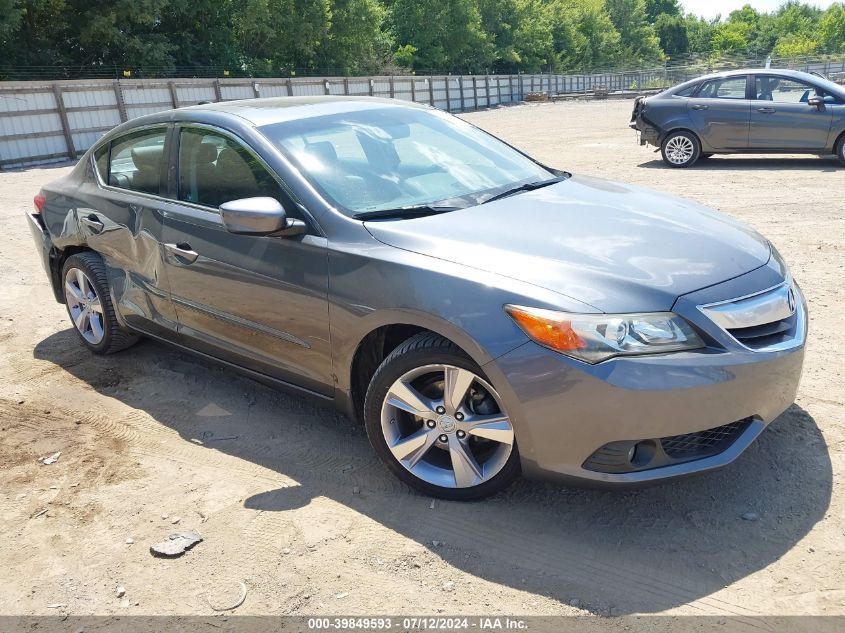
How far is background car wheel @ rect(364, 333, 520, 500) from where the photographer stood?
2.95m

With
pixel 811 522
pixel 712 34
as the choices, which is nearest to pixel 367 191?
pixel 811 522

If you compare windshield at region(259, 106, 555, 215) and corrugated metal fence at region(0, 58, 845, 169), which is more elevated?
windshield at region(259, 106, 555, 215)

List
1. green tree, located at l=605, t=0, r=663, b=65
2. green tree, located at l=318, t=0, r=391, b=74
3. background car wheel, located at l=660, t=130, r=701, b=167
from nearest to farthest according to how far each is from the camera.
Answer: background car wheel, located at l=660, t=130, r=701, b=167 < green tree, located at l=318, t=0, r=391, b=74 < green tree, located at l=605, t=0, r=663, b=65

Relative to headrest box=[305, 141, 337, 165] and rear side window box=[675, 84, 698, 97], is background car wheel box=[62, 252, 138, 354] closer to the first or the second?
headrest box=[305, 141, 337, 165]

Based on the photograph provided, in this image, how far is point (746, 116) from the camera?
12.0 metres

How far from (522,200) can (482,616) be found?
1.95m

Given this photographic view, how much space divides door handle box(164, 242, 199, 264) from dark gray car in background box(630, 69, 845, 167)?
10609mm

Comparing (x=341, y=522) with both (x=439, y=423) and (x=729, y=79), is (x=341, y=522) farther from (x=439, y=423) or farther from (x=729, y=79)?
(x=729, y=79)

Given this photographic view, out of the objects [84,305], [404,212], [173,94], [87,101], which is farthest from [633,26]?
[404,212]

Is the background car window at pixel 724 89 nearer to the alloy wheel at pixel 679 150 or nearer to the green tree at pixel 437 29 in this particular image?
the alloy wheel at pixel 679 150

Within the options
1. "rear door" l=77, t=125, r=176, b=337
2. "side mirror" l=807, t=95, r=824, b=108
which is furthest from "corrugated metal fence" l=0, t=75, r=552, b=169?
"side mirror" l=807, t=95, r=824, b=108

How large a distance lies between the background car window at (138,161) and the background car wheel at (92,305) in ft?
1.96

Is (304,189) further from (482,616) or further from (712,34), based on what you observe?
(712,34)

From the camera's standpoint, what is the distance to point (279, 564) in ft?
9.45
